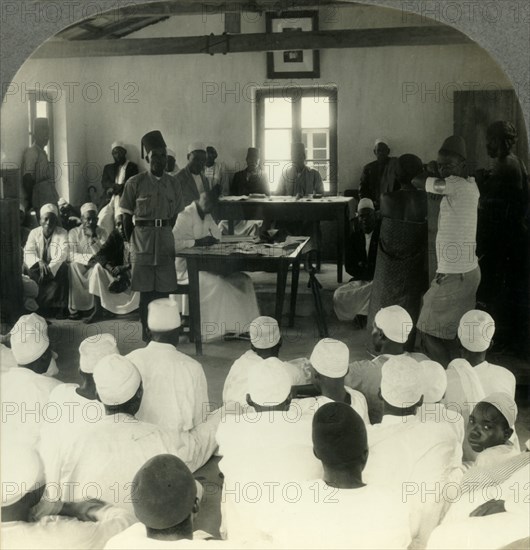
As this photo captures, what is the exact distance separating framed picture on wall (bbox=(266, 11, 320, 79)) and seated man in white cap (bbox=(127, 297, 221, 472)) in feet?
3.76

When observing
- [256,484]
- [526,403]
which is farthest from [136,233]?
[526,403]

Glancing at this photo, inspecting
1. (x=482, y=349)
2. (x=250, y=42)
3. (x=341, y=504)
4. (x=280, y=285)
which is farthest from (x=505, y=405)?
(x=250, y=42)

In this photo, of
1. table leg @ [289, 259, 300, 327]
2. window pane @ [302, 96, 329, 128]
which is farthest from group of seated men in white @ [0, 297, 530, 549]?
window pane @ [302, 96, 329, 128]

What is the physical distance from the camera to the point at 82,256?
3.82 m

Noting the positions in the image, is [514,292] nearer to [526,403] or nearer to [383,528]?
[526,403]

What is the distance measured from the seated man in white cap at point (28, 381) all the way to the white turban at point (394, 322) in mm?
1499

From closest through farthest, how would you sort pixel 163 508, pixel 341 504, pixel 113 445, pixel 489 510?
pixel 163 508 < pixel 341 504 < pixel 489 510 < pixel 113 445

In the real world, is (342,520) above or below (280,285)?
below

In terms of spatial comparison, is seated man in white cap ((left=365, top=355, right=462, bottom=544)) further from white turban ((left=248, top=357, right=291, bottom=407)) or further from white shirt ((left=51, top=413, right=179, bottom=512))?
white shirt ((left=51, top=413, right=179, bottom=512))

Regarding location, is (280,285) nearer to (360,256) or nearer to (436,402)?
(360,256)

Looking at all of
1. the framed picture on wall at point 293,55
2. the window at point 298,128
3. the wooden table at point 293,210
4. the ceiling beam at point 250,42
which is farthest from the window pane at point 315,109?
the wooden table at point 293,210

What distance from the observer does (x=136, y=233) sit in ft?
12.4

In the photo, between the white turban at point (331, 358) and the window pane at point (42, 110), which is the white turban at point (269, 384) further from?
the window pane at point (42, 110)

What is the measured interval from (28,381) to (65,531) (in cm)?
68
